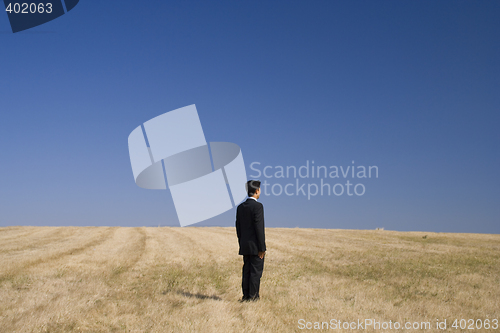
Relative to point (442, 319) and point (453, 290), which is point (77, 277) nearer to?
point (442, 319)

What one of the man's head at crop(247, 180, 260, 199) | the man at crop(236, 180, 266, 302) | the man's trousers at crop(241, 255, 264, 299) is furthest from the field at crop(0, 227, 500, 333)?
the man's head at crop(247, 180, 260, 199)

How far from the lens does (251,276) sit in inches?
299

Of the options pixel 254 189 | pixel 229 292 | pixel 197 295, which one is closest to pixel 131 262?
pixel 197 295

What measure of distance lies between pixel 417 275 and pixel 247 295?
5972mm

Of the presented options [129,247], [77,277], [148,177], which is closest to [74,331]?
[77,277]

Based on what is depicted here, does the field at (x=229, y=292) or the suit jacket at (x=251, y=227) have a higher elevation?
the suit jacket at (x=251, y=227)

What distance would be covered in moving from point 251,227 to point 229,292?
201 centimetres

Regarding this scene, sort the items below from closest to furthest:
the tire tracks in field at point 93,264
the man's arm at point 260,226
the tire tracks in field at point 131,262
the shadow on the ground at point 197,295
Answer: the tire tracks in field at point 93,264 < the man's arm at point 260,226 < the shadow on the ground at point 197,295 < the tire tracks in field at point 131,262

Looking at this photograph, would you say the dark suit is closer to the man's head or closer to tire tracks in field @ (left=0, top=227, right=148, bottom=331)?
the man's head

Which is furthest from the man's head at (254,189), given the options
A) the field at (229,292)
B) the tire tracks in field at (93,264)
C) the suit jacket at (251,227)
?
the tire tracks in field at (93,264)

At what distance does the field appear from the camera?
244 inches

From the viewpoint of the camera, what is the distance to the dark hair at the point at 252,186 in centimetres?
784

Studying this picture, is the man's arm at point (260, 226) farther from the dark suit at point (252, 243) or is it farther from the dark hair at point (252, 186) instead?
the dark hair at point (252, 186)

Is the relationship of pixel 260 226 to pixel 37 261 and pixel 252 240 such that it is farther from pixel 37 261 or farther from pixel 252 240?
pixel 37 261
